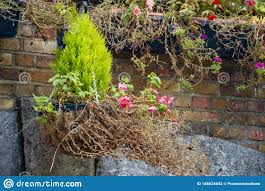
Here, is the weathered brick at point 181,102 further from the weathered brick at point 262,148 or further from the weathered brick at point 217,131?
the weathered brick at point 262,148

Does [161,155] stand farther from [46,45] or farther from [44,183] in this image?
[46,45]

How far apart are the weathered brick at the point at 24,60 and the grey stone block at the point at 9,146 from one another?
38cm

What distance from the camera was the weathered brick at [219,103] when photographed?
359 centimetres

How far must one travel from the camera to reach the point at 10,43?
345 cm

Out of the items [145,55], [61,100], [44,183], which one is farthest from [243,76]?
[44,183]

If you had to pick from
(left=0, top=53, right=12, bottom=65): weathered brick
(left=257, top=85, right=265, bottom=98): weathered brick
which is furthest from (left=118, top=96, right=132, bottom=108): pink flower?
(left=257, top=85, right=265, bottom=98): weathered brick

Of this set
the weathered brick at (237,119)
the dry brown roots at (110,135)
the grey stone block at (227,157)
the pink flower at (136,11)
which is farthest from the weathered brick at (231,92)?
the dry brown roots at (110,135)

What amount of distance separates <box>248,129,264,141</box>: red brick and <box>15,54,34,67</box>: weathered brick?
4.63 feet

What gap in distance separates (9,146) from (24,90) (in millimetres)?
435

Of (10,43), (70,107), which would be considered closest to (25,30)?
(10,43)

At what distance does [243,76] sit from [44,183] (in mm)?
1658

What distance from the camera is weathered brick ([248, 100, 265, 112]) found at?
11.9ft

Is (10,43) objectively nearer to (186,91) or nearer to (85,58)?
(85,58)

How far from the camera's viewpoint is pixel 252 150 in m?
3.39
